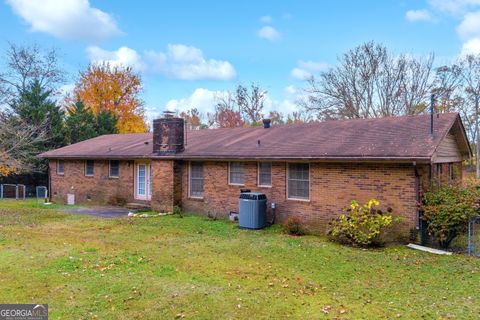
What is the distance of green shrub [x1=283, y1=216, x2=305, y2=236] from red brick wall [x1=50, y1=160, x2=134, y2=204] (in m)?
8.51

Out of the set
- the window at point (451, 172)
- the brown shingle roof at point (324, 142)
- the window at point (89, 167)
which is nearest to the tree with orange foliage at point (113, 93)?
the window at point (89, 167)

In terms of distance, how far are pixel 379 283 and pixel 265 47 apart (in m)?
20.5

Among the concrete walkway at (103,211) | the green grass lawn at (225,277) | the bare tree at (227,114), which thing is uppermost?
the bare tree at (227,114)

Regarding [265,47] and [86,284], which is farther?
[265,47]

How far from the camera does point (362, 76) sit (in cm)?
3234

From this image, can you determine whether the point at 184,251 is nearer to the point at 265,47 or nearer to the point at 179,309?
the point at 179,309

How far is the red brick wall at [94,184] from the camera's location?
672 inches

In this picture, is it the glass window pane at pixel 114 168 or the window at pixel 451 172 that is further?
the glass window pane at pixel 114 168

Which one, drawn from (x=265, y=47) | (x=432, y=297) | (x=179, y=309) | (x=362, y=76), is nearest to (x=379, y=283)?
(x=432, y=297)

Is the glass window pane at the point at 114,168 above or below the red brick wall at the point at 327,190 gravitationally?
above

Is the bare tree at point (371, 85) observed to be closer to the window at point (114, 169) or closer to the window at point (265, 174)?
the window at point (114, 169)

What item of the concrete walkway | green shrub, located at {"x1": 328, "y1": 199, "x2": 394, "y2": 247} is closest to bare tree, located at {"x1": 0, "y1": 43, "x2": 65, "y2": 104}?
the concrete walkway

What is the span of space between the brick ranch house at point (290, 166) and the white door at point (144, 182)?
4 cm

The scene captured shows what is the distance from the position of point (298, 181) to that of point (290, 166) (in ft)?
1.81
